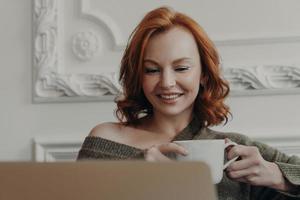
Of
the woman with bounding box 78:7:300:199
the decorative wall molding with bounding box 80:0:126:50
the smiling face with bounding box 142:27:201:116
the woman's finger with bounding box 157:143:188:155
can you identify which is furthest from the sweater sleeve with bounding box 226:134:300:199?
the decorative wall molding with bounding box 80:0:126:50

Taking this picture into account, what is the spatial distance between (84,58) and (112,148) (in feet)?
1.64

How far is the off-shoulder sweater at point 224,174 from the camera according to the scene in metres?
0.94

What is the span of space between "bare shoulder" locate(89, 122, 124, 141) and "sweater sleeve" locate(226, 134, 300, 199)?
215 mm

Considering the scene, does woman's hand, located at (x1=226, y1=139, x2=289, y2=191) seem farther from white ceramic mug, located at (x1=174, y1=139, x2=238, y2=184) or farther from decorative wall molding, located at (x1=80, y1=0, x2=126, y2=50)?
decorative wall molding, located at (x1=80, y1=0, x2=126, y2=50)

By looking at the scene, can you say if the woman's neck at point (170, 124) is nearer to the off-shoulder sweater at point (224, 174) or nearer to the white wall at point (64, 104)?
the off-shoulder sweater at point (224, 174)

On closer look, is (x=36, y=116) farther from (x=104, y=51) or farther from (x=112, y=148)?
(x=112, y=148)

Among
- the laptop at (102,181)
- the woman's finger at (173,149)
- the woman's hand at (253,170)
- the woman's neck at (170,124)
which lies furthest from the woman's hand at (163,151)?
the laptop at (102,181)

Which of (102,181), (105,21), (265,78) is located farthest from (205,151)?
(105,21)

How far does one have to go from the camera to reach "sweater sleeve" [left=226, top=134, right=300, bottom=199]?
93cm

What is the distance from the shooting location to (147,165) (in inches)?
14.1

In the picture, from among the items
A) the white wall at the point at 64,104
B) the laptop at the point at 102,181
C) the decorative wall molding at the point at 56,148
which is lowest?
the decorative wall molding at the point at 56,148

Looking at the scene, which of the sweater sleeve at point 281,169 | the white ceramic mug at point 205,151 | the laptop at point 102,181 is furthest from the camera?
the sweater sleeve at point 281,169

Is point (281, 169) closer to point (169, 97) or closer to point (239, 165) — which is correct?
point (239, 165)

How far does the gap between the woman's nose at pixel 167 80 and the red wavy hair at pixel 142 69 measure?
5cm
